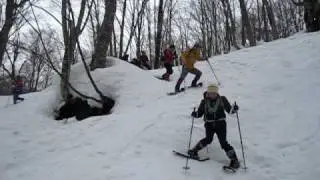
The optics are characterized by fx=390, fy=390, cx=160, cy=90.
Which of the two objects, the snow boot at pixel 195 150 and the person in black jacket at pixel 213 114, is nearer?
the person in black jacket at pixel 213 114

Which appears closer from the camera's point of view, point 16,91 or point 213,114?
point 213,114

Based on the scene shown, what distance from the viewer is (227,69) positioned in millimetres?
15234

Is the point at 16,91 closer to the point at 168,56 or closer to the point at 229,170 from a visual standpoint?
the point at 168,56

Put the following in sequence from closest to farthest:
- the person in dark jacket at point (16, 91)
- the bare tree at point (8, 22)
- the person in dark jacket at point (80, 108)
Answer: the bare tree at point (8, 22), the person in dark jacket at point (80, 108), the person in dark jacket at point (16, 91)

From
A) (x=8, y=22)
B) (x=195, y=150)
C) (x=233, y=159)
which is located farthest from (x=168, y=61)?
(x=233, y=159)

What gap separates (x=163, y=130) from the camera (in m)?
9.84

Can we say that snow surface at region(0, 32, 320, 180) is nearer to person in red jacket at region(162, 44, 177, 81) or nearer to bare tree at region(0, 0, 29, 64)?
person in red jacket at region(162, 44, 177, 81)

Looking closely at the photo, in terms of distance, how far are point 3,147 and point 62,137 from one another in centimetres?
156

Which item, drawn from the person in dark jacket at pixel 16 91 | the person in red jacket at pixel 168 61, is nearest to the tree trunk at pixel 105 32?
the person in red jacket at pixel 168 61

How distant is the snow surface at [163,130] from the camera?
8156 millimetres

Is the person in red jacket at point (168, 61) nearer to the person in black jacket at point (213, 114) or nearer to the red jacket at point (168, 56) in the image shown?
the red jacket at point (168, 56)

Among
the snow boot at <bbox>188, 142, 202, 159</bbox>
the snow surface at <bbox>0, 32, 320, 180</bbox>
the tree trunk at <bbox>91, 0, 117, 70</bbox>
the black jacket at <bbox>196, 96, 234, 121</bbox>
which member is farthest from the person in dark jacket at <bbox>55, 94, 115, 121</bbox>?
the black jacket at <bbox>196, 96, 234, 121</bbox>

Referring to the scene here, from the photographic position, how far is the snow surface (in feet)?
26.8

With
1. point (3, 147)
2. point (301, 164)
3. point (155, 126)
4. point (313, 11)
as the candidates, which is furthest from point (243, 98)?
point (313, 11)
